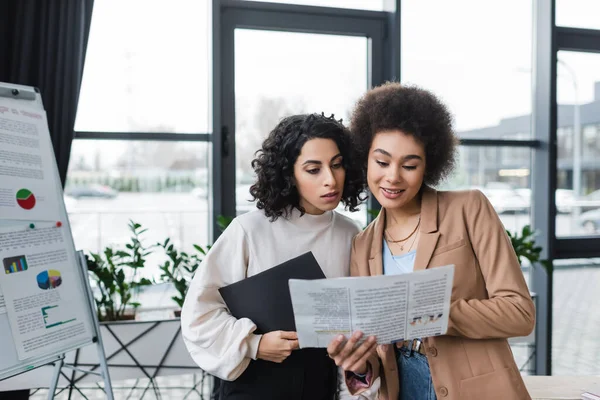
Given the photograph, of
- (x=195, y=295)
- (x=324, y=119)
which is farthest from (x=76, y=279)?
(x=324, y=119)

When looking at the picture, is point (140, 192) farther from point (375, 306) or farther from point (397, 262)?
point (375, 306)

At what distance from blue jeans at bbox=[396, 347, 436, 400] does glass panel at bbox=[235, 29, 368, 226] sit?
1.71 meters

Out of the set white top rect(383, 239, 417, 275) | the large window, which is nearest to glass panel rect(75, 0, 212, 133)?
the large window

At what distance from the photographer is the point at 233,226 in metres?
1.42

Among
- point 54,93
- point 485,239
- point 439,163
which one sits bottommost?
point 485,239

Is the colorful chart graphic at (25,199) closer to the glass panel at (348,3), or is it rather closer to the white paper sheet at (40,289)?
the white paper sheet at (40,289)

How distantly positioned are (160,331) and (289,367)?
48.7 inches

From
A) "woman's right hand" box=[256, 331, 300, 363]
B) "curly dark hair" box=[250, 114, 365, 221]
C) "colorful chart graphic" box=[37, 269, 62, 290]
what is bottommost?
"woman's right hand" box=[256, 331, 300, 363]

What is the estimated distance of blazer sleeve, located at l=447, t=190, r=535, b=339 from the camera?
1.20 m

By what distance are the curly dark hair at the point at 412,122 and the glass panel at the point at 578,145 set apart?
7.95 feet

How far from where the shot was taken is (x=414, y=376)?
1346 mm

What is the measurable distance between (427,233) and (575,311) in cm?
277

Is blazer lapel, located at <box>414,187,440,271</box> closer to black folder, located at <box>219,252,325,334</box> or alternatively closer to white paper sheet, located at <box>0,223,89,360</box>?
black folder, located at <box>219,252,325,334</box>

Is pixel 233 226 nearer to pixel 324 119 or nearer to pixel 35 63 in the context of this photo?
pixel 324 119
